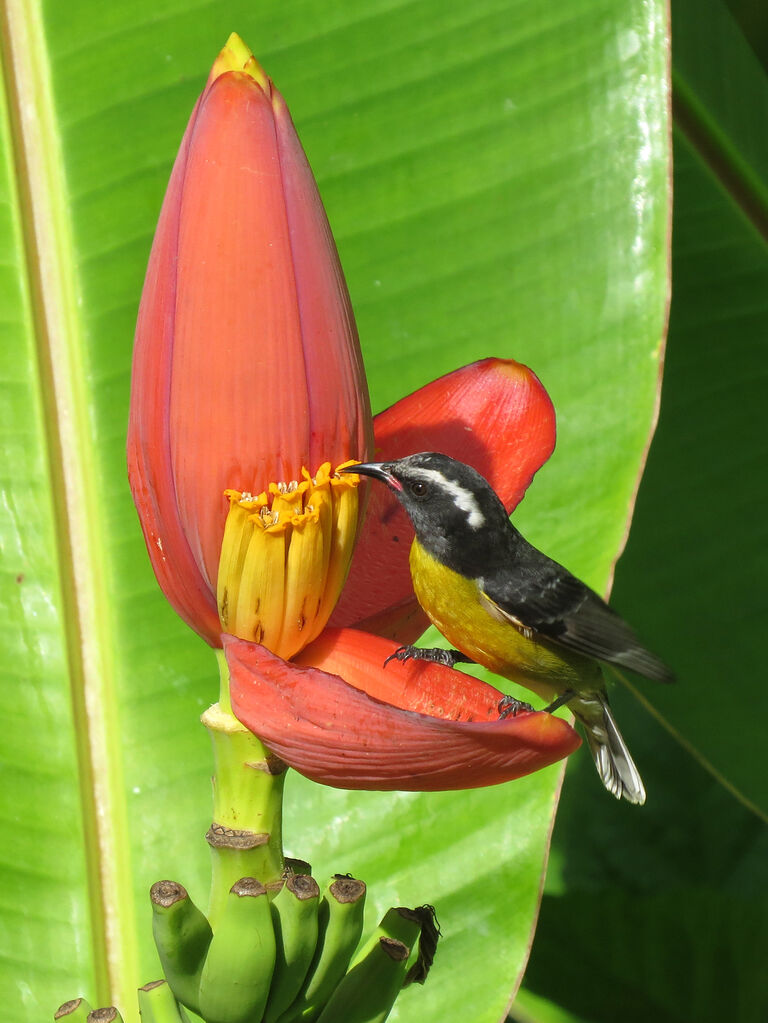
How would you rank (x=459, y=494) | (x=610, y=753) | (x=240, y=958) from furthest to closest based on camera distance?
(x=610, y=753) → (x=459, y=494) → (x=240, y=958)

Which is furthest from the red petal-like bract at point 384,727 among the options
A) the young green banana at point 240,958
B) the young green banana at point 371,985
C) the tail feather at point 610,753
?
the tail feather at point 610,753

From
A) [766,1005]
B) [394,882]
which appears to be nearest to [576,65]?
[394,882]

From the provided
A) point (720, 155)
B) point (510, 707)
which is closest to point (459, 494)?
point (510, 707)

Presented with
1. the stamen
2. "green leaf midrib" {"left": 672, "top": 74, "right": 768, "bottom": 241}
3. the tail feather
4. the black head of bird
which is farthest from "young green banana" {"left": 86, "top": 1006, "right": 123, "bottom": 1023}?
"green leaf midrib" {"left": 672, "top": 74, "right": 768, "bottom": 241}

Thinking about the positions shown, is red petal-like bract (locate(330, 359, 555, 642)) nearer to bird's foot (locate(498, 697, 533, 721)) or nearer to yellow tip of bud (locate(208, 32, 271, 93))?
bird's foot (locate(498, 697, 533, 721))

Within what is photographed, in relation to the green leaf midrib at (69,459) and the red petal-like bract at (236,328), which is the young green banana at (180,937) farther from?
the green leaf midrib at (69,459)

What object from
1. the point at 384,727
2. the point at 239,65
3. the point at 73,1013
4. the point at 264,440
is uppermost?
the point at 239,65

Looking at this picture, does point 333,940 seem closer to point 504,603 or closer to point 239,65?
point 504,603
